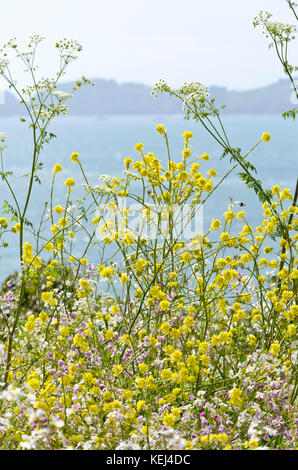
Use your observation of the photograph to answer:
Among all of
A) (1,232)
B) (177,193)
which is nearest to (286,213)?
(177,193)

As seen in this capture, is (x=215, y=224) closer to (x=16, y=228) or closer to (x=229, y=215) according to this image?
(x=229, y=215)

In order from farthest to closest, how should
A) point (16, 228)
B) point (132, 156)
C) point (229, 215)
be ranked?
1. point (132, 156)
2. point (16, 228)
3. point (229, 215)

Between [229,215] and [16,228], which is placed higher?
[16,228]

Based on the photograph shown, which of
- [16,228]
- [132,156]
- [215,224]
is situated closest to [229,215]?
[215,224]

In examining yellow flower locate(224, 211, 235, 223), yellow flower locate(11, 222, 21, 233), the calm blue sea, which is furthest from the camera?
the calm blue sea

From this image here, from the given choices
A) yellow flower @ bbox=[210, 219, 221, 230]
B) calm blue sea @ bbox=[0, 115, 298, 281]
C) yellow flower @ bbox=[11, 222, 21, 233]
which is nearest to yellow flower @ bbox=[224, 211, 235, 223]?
yellow flower @ bbox=[210, 219, 221, 230]

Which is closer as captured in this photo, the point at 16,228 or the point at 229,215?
the point at 229,215

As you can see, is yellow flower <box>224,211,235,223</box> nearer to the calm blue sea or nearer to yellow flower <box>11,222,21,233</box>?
yellow flower <box>11,222,21,233</box>

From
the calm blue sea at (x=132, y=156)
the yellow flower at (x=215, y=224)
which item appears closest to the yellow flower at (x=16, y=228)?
the yellow flower at (x=215, y=224)

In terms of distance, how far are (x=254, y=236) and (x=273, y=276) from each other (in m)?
1.14

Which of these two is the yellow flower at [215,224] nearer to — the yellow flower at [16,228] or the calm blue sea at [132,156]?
the yellow flower at [16,228]

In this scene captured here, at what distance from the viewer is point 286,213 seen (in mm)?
4227

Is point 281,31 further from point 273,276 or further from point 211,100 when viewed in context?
point 273,276
